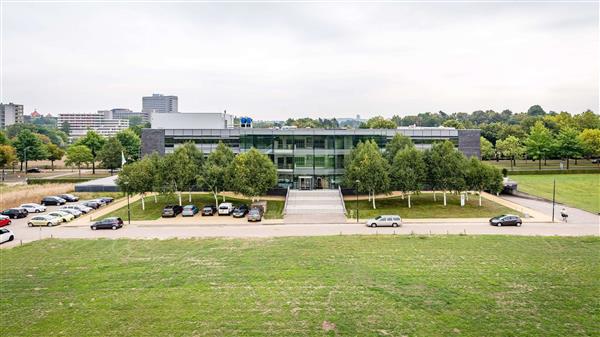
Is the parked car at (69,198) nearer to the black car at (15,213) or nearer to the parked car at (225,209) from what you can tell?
the black car at (15,213)

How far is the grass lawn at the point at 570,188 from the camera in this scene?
169 feet

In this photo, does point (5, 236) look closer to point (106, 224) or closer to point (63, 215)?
point (106, 224)

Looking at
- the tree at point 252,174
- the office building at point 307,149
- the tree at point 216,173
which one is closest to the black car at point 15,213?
the tree at point 216,173

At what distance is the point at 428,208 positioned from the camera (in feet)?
161

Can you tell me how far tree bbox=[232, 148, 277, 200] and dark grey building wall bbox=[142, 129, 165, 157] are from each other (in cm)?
1876

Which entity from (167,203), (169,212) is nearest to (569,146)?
(167,203)

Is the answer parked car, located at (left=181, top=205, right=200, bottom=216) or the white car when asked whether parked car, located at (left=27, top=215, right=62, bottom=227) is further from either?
parked car, located at (left=181, top=205, right=200, bottom=216)

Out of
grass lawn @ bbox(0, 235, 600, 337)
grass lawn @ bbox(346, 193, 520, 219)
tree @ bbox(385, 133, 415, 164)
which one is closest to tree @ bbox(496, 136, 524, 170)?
grass lawn @ bbox(346, 193, 520, 219)

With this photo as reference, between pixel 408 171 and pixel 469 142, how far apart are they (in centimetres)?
1953

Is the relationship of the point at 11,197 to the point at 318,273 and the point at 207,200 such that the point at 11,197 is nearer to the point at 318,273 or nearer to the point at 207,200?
the point at 207,200

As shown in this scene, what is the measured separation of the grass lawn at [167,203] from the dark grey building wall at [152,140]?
9.17m

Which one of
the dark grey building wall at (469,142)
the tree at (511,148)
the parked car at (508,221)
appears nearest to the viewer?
the parked car at (508,221)

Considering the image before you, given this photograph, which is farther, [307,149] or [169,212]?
[307,149]

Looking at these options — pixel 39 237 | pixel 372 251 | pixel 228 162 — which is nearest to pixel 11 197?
pixel 39 237
